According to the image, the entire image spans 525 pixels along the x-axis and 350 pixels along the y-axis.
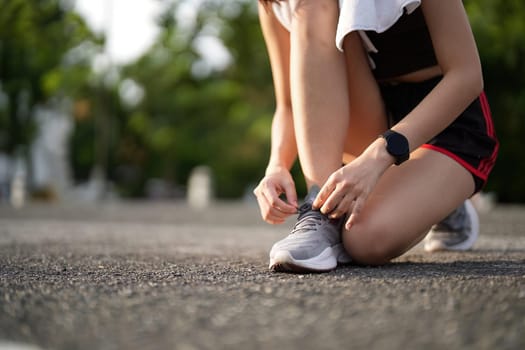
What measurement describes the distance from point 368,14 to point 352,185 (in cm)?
48

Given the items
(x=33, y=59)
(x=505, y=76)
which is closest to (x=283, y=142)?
(x=505, y=76)

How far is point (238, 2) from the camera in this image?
20.5 metres

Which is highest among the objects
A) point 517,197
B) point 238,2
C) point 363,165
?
point 238,2

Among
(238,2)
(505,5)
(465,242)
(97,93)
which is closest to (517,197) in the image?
(505,5)

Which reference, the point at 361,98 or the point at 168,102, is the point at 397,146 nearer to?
the point at 361,98

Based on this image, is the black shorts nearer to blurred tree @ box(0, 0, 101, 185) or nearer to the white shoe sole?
the white shoe sole

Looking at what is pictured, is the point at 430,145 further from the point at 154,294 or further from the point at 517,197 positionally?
the point at 517,197

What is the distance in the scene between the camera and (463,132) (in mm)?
1925

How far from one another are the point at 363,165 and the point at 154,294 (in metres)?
0.59

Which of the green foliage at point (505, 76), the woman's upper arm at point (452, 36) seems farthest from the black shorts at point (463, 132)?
the green foliage at point (505, 76)

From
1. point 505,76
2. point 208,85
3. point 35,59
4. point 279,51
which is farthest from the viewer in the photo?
point 208,85

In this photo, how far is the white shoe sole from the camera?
1.56 meters

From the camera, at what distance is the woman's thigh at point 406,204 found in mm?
1763

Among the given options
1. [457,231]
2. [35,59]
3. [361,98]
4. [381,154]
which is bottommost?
[457,231]
